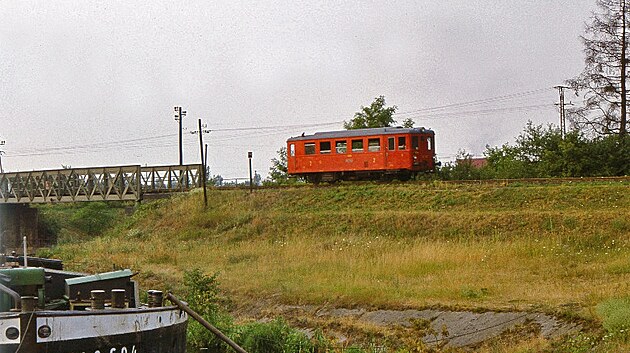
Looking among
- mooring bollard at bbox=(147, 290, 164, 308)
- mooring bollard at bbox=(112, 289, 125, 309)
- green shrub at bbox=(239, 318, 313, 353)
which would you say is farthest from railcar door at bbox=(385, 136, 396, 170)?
mooring bollard at bbox=(112, 289, 125, 309)

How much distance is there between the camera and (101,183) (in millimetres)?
44469

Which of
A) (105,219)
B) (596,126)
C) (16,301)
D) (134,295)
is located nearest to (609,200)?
(596,126)

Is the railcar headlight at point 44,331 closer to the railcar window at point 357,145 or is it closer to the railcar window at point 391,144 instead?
the railcar window at point 391,144

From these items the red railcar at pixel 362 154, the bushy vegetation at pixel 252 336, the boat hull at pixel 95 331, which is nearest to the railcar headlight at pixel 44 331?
the boat hull at pixel 95 331

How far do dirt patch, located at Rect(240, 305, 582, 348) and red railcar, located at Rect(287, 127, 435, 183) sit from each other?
57.1ft

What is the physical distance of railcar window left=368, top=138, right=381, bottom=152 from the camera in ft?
128

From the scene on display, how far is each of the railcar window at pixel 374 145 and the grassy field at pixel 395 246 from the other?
2.25 m

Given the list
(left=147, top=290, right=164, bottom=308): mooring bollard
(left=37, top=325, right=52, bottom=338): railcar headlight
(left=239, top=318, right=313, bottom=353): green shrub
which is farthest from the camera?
(left=239, top=318, right=313, bottom=353): green shrub

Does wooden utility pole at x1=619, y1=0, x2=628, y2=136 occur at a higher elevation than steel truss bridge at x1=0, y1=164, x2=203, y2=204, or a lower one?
higher

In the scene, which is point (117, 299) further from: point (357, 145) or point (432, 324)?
point (357, 145)

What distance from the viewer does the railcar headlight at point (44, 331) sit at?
8.89 m

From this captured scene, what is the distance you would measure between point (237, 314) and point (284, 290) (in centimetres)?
144

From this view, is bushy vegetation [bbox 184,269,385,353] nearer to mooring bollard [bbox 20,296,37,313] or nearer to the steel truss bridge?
mooring bollard [bbox 20,296,37,313]

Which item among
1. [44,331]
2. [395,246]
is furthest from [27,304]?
[395,246]
